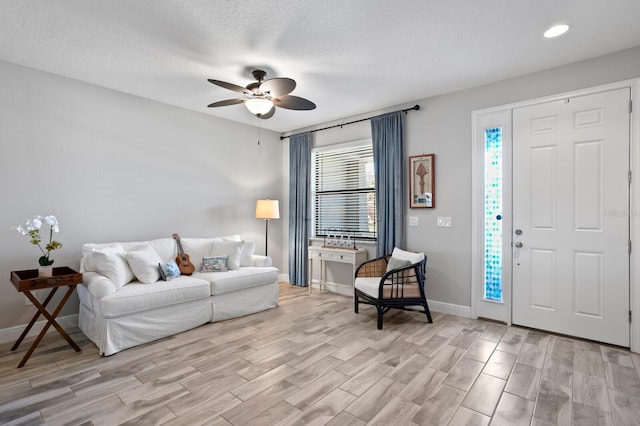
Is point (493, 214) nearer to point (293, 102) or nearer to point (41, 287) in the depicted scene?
point (293, 102)

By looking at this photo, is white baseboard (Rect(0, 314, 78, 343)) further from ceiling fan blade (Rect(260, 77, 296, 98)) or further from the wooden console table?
ceiling fan blade (Rect(260, 77, 296, 98))

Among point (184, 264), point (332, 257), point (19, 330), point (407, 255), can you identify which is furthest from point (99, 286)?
point (407, 255)

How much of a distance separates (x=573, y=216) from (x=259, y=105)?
3.38m

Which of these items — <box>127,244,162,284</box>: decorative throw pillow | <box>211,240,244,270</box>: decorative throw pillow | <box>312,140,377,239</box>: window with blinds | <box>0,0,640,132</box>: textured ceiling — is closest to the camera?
<box>0,0,640,132</box>: textured ceiling

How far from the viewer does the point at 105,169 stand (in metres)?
3.89

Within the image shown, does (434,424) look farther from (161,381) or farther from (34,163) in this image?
(34,163)

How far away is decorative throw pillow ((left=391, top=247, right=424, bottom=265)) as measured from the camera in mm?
3822

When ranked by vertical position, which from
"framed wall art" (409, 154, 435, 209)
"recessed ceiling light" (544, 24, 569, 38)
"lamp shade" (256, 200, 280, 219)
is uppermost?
"recessed ceiling light" (544, 24, 569, 38)

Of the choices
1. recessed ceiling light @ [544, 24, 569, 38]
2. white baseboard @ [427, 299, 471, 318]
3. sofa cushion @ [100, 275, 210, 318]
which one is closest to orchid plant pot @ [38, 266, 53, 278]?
sofa cushion @ [100, 275, 210, 318]

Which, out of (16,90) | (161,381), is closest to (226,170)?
(16,90)

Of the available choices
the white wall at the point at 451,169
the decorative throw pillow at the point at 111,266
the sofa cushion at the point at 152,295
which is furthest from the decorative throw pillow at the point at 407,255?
the decorative throw pillow at the point at 111,266

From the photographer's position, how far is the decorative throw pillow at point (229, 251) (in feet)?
14.0

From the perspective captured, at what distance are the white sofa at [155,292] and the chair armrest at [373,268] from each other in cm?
117

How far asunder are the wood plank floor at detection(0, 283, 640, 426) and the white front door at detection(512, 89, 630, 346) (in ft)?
0.96
